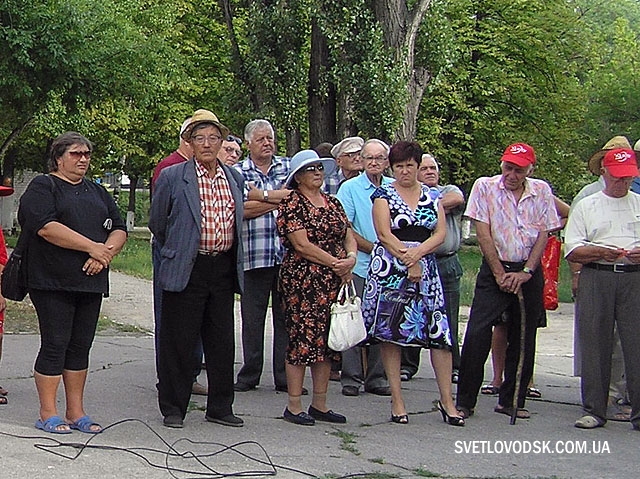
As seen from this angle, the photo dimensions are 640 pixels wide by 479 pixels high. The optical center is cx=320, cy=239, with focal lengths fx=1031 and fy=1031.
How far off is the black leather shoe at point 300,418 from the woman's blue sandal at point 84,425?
4.41ft

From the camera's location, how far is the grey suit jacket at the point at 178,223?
6688 millimetres

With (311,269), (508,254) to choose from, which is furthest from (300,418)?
(508,254)

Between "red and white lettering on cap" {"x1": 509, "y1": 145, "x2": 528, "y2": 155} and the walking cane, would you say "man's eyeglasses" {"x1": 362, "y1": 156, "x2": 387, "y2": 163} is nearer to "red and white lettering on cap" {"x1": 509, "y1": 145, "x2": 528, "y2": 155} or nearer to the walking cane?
"red and white lettering on cap" {"x1": 509, "y1": 145, "x2": 528, "y2": 155}

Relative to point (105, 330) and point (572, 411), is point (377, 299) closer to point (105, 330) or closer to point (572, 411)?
point (572, 411)

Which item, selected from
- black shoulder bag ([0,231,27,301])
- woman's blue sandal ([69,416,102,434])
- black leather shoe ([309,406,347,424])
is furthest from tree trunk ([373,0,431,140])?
woman's blue sandal ([69,416,102,434])

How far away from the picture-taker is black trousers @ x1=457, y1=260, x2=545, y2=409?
25.0ft

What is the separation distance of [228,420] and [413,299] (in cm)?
154

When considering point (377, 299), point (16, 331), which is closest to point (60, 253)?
point (377, 299)

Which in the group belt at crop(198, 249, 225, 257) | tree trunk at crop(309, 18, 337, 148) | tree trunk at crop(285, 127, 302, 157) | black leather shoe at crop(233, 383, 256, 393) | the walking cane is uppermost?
tree trunk at crop(309, 18, 337, 148)

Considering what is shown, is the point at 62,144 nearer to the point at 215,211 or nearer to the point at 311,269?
the point at 215,211

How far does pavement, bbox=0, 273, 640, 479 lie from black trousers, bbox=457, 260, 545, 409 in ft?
0.88

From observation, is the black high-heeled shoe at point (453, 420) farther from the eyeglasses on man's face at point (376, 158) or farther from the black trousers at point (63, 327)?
the black trousers at point (63, 327)

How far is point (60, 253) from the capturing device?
253 inches

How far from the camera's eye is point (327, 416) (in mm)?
7293
